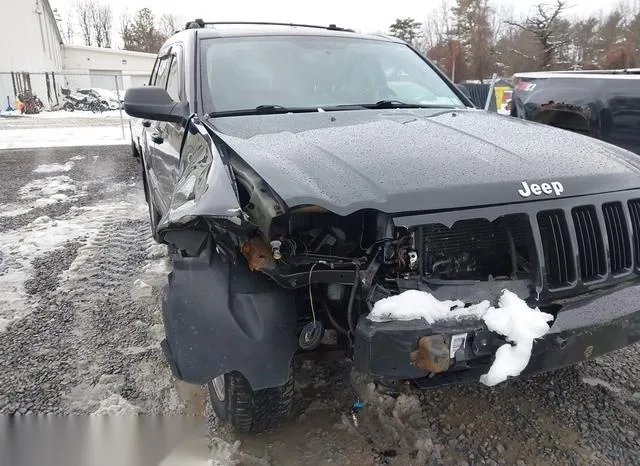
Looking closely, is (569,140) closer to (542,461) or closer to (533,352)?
(533,352)

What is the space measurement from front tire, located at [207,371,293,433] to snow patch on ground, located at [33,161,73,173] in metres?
8.29

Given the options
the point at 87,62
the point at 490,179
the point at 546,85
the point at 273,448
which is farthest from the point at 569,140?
the point at 87,62

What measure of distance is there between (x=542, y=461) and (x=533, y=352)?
24.5 inches

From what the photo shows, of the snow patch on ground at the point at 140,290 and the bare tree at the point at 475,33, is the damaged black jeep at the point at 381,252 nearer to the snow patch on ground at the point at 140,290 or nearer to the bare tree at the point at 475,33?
the snow patch on ground at the point at 140,290

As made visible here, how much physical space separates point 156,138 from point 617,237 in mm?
3186

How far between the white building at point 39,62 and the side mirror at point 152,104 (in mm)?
20123

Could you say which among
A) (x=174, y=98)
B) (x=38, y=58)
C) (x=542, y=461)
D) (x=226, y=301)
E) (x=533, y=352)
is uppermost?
(x=38, y=58)

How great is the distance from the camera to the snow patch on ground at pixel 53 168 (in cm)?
950

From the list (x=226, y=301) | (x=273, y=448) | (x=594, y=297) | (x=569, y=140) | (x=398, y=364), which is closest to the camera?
(x=398, y=364)

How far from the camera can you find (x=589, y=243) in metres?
2.30

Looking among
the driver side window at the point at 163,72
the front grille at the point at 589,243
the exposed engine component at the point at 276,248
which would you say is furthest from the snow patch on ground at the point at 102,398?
the driver side window at the point at 163,72

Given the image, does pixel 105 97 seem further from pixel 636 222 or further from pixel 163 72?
pixel 636 222

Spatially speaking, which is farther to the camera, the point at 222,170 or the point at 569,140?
the point at 569,140

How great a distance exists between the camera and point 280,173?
2127 millimetres
